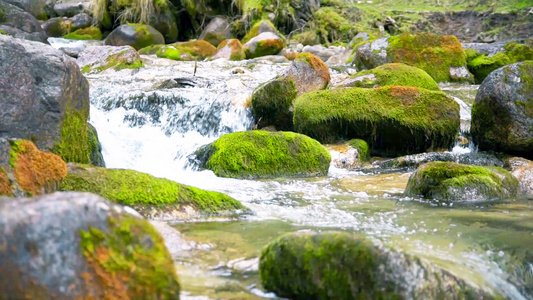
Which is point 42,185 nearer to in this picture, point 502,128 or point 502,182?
point 502,182

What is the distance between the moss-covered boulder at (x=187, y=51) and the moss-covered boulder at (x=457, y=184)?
13816mm

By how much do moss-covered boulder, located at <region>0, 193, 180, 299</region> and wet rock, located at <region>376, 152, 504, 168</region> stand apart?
7041 mm

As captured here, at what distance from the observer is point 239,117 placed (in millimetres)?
10930

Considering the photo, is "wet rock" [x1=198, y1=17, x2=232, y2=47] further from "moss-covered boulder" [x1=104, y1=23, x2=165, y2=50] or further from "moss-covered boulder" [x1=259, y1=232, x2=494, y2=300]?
"moss-covered boulder" [x1=259, y1=232, x2=494, y2=300]

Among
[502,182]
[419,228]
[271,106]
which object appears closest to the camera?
[419,228]

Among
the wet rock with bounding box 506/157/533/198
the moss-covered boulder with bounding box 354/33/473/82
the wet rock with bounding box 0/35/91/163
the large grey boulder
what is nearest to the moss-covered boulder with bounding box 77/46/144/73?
the large grey boulder

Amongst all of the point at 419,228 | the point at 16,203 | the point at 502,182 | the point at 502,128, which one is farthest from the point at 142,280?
the point at 502,128

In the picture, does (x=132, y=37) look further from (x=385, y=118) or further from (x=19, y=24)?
(x=385, y=118)

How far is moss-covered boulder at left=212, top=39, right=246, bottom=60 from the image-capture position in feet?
64.1

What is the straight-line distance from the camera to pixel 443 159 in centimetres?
904

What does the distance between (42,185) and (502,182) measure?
5428 mm

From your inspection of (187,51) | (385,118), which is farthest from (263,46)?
(385,118)

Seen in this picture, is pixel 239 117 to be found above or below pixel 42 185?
below

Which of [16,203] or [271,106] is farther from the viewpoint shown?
[271,106]
